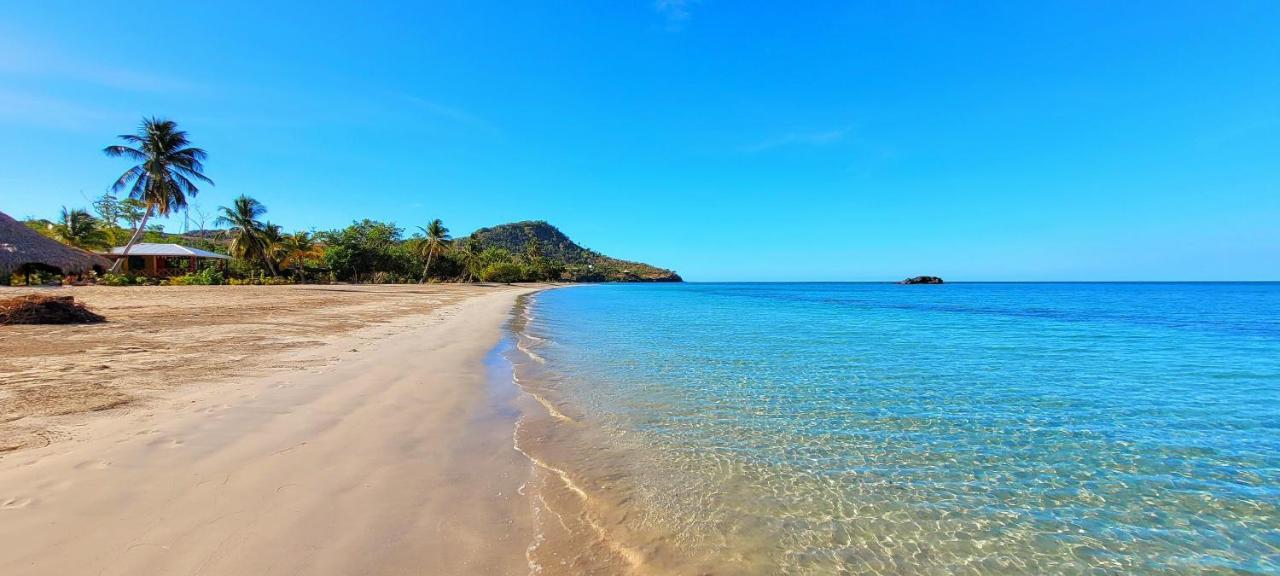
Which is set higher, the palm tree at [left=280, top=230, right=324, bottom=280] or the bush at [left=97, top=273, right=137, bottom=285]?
the palm tree at [left=280, top=230, right=324, bottom=280]

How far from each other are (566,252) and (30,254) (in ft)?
507

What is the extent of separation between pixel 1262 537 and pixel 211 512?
6950 millimetres

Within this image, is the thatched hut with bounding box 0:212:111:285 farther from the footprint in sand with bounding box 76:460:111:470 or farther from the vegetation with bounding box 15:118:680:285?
the footprint in sand with bounding box 76:460:111:470

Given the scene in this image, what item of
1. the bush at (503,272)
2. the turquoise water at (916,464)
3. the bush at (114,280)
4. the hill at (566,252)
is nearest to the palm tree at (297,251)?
the bush at (114,280)

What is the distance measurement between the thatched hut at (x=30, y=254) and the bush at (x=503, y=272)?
5240 cm

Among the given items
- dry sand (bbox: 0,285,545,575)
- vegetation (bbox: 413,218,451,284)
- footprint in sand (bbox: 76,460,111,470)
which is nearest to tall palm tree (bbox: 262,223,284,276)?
vegetation (bbox: 413,218,451,284)

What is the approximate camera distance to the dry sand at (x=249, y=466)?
273cm

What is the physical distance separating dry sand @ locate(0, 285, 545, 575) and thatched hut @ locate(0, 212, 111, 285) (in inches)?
1120

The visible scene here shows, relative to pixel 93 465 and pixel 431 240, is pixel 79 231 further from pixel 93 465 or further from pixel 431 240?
pixel 93 465

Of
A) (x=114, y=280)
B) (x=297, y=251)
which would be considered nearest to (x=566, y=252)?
(x=297, y=251)

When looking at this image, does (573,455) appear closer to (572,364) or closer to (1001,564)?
(1001,564)

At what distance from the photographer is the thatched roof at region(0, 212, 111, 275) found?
25812 mm

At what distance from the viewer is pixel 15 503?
3025 millimetres

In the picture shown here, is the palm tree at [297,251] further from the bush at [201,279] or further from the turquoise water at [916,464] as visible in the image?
the turquoise water at [916,464]
